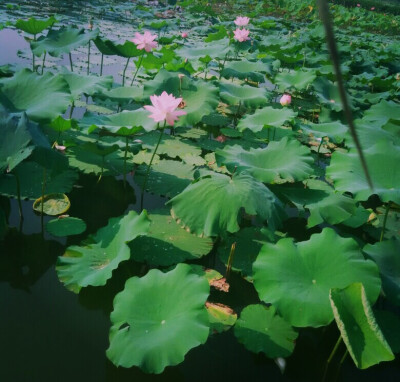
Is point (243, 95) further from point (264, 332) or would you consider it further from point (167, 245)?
point (264, 332)

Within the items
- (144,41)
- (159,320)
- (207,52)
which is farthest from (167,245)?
(207,52)

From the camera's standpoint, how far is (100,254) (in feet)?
5.25

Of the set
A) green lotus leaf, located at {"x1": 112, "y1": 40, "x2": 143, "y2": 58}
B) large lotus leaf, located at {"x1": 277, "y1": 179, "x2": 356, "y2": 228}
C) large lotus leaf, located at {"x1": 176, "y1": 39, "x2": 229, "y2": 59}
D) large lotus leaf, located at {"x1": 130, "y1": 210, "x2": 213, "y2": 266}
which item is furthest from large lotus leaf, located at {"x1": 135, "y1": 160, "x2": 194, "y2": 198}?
large lotus leaf, located at {"x1": 176, "y1": 39, "x2": 229, "y2": 59}

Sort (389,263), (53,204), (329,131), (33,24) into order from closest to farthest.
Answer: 1. (389,263)
2. (53,204)
3. (329,131)
4. (33,24)

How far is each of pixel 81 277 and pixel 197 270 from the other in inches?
18.8

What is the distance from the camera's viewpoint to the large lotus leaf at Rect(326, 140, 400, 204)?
1689 millimetres

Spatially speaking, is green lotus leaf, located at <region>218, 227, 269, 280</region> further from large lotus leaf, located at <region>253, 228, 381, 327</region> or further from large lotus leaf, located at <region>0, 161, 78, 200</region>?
large lotus leaf, located at <region>0, 161, 78, 200</region>

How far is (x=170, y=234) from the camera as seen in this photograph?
184 cm

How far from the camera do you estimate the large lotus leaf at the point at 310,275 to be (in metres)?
1.27

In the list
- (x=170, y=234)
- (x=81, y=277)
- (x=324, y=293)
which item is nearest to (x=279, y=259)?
(x=324, y=293)

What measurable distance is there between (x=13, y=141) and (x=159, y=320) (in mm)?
947

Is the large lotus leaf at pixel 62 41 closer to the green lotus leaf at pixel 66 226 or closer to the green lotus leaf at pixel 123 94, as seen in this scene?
the green lotus leaf at pixel 123 94

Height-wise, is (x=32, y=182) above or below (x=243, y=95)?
below

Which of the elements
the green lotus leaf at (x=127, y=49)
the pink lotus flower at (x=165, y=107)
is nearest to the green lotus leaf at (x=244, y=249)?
the pink lotus flower at (x=165, y=107)
